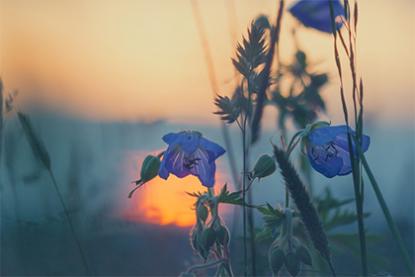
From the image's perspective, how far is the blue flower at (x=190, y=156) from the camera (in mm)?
1776

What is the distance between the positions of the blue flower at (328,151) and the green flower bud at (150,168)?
0.32m

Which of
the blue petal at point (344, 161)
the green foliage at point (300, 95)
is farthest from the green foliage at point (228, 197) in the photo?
the green foliage at point (300, 95)

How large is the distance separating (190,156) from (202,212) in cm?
13

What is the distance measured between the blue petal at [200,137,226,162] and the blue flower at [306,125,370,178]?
20cm

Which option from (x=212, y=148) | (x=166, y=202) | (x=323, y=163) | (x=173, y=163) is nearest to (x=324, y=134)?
(x=323, y=163)

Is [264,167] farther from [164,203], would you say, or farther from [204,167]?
[164,203]

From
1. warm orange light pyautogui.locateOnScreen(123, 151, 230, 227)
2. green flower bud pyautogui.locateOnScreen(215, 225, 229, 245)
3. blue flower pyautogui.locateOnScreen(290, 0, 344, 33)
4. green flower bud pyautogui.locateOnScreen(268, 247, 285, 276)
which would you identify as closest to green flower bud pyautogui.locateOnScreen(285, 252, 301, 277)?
green flower bud pyautogui.locateOnScreen(268, 247, 285, 276)

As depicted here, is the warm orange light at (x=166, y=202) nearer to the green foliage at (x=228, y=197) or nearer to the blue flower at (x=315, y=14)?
the green foliage at (x=228, y=197)

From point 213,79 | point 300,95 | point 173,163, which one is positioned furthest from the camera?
point 300,95

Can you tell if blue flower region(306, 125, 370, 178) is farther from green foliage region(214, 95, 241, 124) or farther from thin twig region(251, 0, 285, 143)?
green foliage region(214, 95, 241, 124)

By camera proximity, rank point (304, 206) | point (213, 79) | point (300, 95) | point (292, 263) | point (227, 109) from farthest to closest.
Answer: point (300, 95) < point (213, 79) < point (292, 263) < point (227, 109) < point (304, 206)

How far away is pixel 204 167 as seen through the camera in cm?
182

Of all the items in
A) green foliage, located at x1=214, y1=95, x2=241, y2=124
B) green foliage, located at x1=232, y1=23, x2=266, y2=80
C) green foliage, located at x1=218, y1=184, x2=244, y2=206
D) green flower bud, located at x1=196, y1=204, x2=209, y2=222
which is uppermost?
green foliage, located at x1=232, y1=23, x2=266, y2=80

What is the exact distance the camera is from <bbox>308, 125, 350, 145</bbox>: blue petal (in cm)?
175
